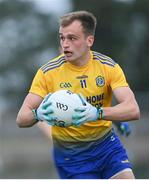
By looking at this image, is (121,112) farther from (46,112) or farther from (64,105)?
(46,112)

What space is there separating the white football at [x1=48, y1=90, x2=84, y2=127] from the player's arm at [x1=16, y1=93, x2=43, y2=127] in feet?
0.97

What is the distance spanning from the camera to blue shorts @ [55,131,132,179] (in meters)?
8.88

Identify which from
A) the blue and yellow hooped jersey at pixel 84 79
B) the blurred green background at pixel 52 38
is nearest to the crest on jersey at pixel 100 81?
the blue and yellow hooped jersey at pixel 84 79

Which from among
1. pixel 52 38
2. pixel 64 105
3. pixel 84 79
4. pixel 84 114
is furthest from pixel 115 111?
pixel 52 38

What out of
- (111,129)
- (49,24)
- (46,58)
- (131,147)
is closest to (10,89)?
(46,58)

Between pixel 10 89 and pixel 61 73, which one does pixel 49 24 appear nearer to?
pixel 10 89

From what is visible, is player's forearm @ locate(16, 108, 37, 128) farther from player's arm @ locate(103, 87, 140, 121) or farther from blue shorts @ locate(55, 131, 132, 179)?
blue shorts @ locate(55, 131, 132, 179)

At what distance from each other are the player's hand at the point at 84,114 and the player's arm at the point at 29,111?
46 centimetres

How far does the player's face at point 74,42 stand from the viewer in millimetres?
8578

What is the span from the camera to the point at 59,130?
8977 millimetres

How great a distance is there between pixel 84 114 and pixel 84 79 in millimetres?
790

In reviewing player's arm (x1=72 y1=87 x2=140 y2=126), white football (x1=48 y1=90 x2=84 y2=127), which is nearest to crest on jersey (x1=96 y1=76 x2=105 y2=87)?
player's arm (x1=72 y1=87 x2=140 y2=126)

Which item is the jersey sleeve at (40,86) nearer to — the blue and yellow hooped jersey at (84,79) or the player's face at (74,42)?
the blue and yellow hooped jersey at (84,79)

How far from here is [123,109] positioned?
328 inches
